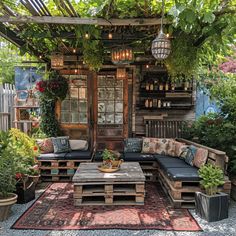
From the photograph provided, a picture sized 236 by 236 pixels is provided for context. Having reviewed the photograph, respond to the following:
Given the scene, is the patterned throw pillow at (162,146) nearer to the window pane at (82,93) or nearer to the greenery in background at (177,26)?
the greenery in background at (177,26)

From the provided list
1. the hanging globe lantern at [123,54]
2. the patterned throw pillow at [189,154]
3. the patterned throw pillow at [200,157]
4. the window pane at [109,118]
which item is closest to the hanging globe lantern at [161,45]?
the hanging globe lantern at [123,54]

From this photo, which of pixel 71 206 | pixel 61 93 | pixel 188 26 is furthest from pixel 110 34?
pixel 71 206

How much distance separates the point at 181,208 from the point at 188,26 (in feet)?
8.29

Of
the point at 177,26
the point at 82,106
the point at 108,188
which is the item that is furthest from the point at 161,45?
the point at 82,106

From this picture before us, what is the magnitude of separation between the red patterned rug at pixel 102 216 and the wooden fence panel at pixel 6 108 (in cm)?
322

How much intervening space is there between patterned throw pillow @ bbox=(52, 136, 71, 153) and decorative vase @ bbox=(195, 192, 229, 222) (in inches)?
125

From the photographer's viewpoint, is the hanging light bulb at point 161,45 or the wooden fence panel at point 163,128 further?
the wooden fence panel at point 163,128

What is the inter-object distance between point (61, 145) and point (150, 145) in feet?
6.32

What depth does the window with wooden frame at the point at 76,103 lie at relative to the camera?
655 cm

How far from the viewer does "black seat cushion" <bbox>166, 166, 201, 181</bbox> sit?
387 centimetres

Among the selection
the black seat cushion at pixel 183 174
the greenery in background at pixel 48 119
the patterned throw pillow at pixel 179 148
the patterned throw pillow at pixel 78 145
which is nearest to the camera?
the black seat cushion at pixel 183 174

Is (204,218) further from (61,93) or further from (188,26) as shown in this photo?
(61,93)

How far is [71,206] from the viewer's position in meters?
3.96

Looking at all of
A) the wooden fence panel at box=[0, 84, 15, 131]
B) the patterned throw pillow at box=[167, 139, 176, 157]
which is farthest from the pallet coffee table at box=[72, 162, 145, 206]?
the wooden fence panel at box=[0, 84, 15, 131]
